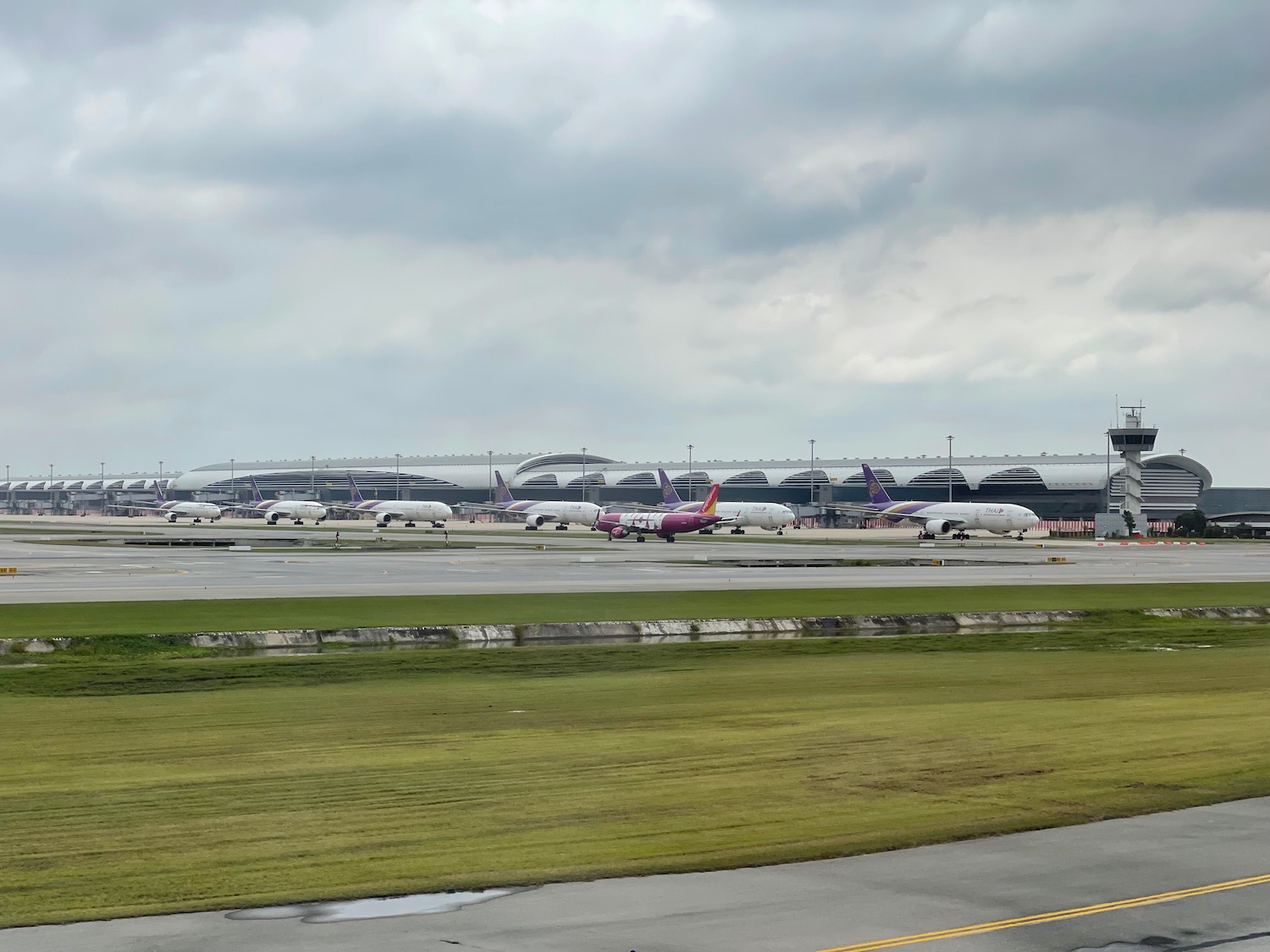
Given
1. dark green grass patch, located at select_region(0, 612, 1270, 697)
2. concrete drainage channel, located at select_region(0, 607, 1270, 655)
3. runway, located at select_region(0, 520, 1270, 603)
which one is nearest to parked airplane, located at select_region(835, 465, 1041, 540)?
runway, located at select_region(0, 520, 1270, 603)

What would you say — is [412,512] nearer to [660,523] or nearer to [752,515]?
[752,515]

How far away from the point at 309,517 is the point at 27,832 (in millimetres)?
181989

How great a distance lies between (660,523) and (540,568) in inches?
2070

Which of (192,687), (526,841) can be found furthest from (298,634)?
(526,841)

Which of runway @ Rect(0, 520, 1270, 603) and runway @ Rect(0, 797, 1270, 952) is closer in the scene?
runway @ Rect(0, 797, 1270, 952)

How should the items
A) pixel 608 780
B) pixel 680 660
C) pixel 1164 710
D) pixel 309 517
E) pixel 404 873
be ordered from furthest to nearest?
pixel 309 517 → pixel 680 660 → pixel 1164 710 → pixel 608 780 → pixel 404 873

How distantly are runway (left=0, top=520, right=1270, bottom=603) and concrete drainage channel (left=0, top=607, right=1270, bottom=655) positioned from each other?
1242 centimetres

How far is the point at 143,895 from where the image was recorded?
1014 cm

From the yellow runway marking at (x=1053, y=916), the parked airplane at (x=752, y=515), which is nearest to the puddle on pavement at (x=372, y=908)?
the yellow runway marking at (x=1053, y=916)

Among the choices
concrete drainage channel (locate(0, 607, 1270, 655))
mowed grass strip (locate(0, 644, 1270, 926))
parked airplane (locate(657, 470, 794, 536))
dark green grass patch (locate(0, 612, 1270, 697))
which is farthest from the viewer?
parked airplane (locate(657, 470, 794, 536))

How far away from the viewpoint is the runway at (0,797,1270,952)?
8.92 metres

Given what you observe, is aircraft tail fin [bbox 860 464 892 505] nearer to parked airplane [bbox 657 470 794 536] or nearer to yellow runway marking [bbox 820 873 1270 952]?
parked airplane [bbox 657 470 794 536]

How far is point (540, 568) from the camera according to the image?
229ft

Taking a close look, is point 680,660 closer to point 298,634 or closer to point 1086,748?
point 298,634
